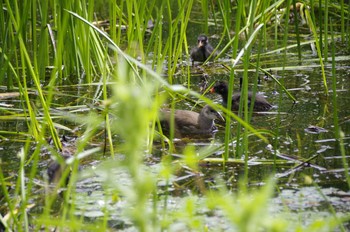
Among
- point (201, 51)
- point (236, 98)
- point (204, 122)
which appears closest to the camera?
point (204, 122)

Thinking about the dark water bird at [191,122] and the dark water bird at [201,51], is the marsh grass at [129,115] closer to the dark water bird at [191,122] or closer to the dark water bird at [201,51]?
the dark water bird at [191,122]

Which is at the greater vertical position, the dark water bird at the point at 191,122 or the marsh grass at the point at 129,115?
the marsh grass at the point at 129,115

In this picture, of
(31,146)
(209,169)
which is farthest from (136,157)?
(31,146)

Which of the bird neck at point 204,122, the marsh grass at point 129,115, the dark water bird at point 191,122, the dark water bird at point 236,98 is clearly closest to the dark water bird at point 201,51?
the marsh grass at point 129,115

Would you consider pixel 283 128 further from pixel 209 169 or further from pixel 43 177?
pixel 43 177

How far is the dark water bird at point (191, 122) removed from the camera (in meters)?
5.59

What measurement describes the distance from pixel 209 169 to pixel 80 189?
71cm

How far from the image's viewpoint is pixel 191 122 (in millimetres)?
5684

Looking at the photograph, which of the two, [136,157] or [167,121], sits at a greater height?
[136,157]

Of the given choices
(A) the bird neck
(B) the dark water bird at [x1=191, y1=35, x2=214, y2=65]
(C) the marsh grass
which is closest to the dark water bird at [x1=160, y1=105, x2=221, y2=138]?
(A) the bird neck

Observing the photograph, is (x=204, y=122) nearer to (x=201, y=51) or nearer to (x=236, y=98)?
(x=236, y=98)

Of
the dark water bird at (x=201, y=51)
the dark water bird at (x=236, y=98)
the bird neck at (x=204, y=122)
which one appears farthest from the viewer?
the dark water bird at (x=201, y=51)

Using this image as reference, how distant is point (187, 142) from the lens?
5441 millimetres

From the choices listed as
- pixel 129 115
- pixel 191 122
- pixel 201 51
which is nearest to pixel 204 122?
pixel 191 122
